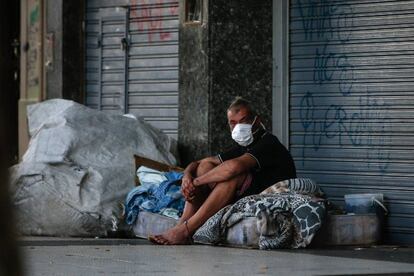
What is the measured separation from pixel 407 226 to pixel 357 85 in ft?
4.23

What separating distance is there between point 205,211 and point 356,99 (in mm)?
1949

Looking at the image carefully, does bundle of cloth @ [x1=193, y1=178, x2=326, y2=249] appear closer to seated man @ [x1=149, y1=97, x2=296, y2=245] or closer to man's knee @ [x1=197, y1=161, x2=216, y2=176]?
seated man @ [x1=149, y1=97, x2=296, y2=245]

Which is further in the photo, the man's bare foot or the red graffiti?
the red graffiti

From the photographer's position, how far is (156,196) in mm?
8141

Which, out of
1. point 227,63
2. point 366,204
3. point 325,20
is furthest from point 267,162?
point 227,63

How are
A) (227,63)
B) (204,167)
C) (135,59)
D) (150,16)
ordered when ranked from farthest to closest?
(135,59) < (150,16) < (227,63) < (204,167)

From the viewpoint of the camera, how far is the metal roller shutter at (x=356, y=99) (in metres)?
8.04

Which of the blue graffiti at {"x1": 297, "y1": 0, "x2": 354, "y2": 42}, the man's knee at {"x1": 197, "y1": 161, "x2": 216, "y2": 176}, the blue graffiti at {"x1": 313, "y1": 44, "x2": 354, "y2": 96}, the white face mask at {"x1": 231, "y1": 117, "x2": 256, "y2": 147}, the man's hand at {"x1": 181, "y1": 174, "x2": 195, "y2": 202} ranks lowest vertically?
the man's hand at {"x1": 181, "y1": 174, "x2": 195, "y2": 202}

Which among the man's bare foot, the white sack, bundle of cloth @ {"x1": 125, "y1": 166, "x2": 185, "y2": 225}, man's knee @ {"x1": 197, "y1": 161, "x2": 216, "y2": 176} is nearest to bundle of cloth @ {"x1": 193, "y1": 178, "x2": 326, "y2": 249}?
the man's bare foot

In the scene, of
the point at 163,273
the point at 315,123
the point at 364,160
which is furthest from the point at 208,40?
the point at 163,273

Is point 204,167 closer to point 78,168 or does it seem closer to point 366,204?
point 366,204

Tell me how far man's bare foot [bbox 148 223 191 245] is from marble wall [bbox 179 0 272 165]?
72.9 inches

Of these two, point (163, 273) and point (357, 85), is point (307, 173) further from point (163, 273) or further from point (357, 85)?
point (163, 273)

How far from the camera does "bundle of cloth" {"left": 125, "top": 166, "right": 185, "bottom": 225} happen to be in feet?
26.4
